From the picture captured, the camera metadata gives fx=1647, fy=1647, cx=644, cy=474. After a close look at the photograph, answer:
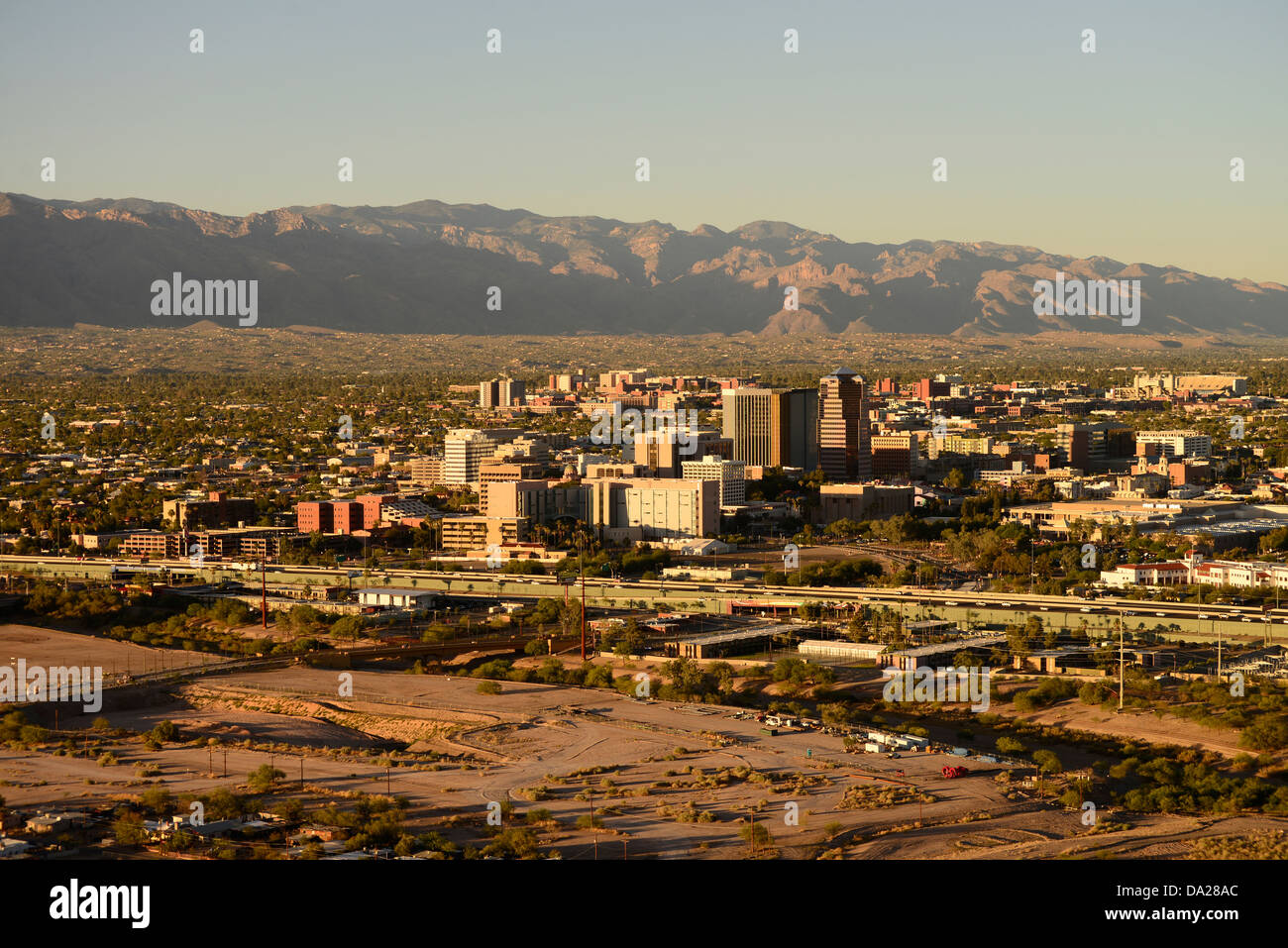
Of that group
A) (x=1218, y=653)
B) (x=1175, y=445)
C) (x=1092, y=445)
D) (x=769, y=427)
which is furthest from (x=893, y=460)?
(x=1218, y=653)

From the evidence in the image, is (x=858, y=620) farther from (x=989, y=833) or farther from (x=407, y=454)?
(x=407, y=454)

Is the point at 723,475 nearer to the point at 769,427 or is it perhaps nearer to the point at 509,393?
the point at 769,427

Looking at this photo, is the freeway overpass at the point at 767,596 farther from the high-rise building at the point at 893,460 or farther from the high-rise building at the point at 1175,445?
the high-rise building at the point at 1175,445

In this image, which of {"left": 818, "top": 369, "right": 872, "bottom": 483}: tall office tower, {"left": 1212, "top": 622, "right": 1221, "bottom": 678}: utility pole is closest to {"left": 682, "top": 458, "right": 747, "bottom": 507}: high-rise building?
{"left": 818, "top": 369, "right": 872, "bottom": 483}: tall office tower

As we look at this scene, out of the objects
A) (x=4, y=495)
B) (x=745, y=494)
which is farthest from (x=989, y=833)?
(x=4, y=495)

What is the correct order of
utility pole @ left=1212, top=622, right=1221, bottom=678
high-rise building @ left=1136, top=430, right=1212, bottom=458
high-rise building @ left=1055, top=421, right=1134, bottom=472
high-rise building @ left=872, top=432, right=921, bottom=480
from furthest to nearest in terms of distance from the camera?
high-rise building @ left=1055, top=421, right=1134, bottom=472
high-rise building @ left=1136, top=430, right=1212, bottom=458
high-rise building @ left=872, top=432, right=921, bottom=480
utility pole @ left=1212, top=622, right=1221, bottom=678

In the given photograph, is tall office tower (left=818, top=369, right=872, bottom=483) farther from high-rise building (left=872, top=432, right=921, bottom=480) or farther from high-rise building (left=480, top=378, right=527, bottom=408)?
high-rise building (left=480, top=378, right=527, bottom=408)
